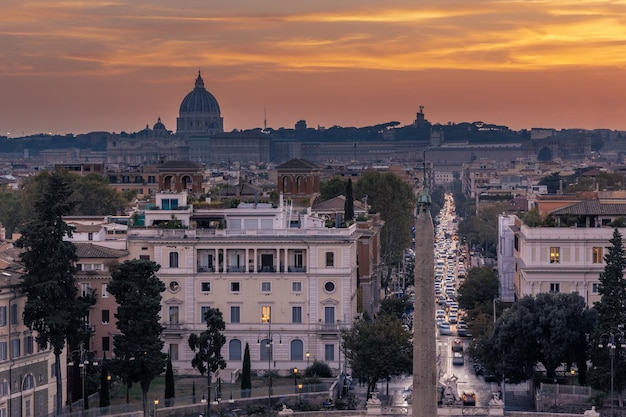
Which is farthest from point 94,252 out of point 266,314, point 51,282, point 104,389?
point 104,389

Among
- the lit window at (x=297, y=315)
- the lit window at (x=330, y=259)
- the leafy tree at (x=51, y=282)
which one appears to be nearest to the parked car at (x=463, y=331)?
the lit window at (x=330, y=259)

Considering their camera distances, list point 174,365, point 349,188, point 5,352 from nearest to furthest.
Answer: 1. point 5,352
2. point 174,365
3. point 349,188

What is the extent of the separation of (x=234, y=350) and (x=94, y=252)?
787cm

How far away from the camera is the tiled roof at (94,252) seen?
8012cm

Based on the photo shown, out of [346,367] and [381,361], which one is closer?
[381,361]

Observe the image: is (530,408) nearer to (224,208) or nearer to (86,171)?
(224,208)

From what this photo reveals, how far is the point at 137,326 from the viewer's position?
69375 mm

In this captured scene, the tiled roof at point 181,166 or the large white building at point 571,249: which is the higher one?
the tiled roof at point 181,166

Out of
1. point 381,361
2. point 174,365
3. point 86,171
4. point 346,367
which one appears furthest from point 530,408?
point 86,171

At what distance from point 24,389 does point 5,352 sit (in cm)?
169

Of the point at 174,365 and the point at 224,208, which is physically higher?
the point at 224,208

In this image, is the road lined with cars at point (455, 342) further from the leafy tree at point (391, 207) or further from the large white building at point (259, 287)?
the large white building at point (259, 287)

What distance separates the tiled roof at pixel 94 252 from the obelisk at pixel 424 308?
3576 centimetres

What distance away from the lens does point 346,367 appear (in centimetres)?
8094
